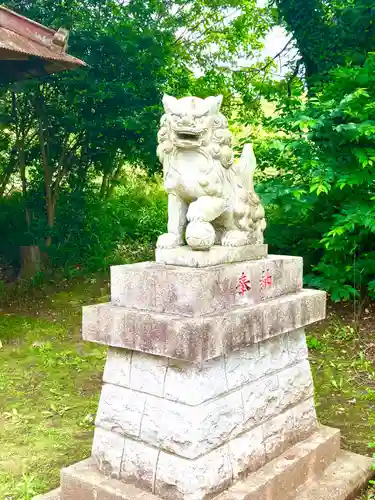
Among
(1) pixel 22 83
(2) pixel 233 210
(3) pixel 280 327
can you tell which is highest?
(1) pixel 22 83

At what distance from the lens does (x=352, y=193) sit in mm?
6738

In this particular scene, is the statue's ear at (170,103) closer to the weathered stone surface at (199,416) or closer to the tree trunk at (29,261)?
the weathered stone surface at (199,416)

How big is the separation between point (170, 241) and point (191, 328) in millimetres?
660

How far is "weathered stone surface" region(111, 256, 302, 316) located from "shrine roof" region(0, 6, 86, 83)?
410 centimetres

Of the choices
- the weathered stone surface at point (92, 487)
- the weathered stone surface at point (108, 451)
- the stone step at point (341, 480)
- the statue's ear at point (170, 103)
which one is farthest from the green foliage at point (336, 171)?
the weathered stone surface at point (92, 487)

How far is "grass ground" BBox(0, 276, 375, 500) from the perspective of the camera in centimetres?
429

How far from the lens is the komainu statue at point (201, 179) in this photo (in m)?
3.11

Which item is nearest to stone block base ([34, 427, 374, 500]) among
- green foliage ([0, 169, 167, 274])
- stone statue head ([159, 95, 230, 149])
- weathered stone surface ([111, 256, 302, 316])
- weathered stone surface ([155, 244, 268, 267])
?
weathered stone surface ([111, 256, 302, 316])

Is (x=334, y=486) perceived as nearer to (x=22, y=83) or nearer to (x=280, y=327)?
(x=280, y=327)

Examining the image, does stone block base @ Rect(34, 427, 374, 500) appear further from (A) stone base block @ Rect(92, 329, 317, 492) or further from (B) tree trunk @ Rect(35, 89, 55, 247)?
(B) tree trunk @ Rect(35, 89, 55, 247)

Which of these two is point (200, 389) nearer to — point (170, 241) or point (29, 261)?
point (170, 241)

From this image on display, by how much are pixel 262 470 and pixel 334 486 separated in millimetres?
569

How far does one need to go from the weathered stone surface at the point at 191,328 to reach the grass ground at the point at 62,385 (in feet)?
4.25

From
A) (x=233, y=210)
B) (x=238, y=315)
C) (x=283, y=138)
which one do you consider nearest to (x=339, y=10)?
(x=283, y=138)
